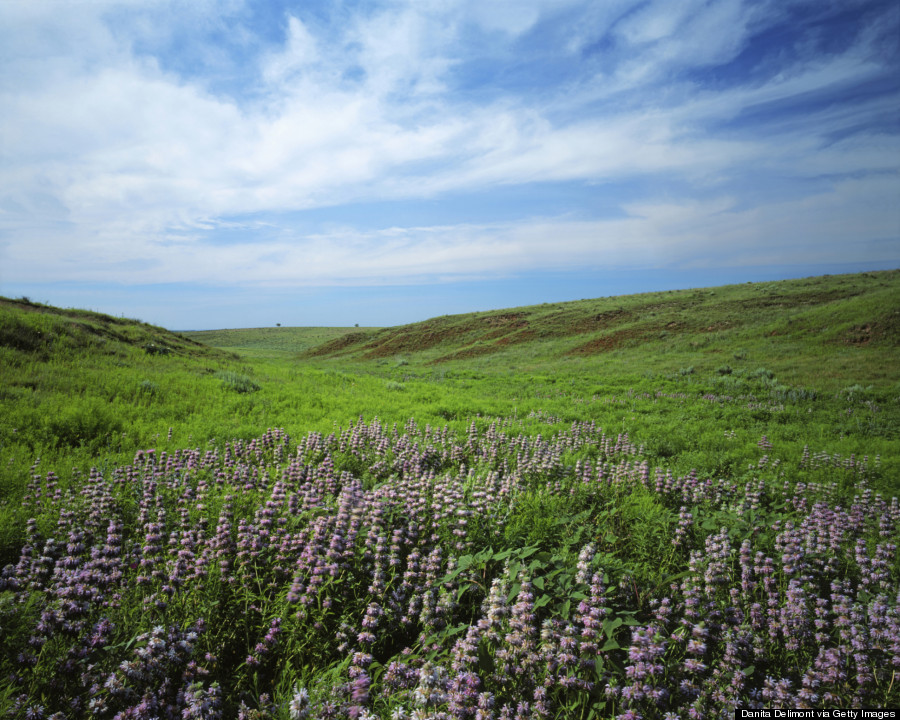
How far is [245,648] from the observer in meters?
3.33

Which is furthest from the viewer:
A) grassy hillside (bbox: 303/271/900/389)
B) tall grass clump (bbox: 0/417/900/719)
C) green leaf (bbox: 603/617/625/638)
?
grassy hillside (bbox: 303/271/900/389)

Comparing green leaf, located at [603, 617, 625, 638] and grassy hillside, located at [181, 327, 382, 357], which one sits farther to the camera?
grassy hillside, located at [181, 327, 382, 357]

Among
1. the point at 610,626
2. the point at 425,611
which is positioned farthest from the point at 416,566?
the point at 610,626

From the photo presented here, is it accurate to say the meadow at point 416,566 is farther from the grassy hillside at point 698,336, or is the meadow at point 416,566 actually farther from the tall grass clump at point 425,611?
the grassy hillside at point 698,336

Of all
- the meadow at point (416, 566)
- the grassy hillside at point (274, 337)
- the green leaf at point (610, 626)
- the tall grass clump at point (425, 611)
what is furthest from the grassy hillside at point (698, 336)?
the grassy hillside at point (274, 337)

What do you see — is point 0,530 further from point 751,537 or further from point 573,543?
point 751,537

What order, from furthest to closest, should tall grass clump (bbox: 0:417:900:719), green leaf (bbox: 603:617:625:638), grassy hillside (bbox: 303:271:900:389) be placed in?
1. grassy hillside (bbox: 303:271:900:389)
2. green leaf (bbox: 603:617:625:638)
3. tall grass clump (bbox: 0:417:900:719)

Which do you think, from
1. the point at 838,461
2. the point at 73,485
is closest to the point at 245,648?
the point at 73,485

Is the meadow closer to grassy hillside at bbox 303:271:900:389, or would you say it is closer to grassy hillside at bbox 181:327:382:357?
grassy hillside at bbox 303:271:900:389

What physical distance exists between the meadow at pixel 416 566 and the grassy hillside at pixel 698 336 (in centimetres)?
1439

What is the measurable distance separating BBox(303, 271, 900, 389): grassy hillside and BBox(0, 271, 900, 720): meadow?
1439cm

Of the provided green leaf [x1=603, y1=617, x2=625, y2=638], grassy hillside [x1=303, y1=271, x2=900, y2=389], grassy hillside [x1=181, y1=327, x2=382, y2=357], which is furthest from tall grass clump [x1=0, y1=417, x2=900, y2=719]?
grassy hillside [x1=181, y1=327, x2=382, y2=357]

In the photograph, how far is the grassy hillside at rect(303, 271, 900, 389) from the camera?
23.4 meters

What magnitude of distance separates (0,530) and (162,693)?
3.47 m
